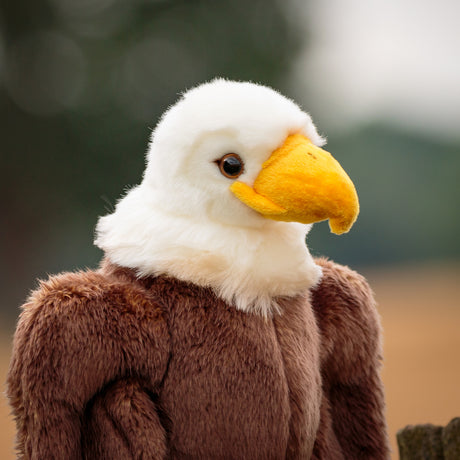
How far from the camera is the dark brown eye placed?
66cm

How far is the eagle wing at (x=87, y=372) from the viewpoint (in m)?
0.62

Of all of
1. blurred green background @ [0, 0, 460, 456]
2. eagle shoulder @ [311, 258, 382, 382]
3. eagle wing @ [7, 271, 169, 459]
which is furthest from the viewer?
blurred green background @ [0, 0, 460, 456]

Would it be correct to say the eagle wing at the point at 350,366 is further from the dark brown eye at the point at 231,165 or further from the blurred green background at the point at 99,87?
the blurred green background at the point at 99,87

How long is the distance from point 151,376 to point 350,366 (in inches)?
10.7

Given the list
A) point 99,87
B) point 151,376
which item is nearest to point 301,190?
point 151,376

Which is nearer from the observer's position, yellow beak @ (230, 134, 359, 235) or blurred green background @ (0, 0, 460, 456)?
yellow beak @ (230, 134, 359, 235)

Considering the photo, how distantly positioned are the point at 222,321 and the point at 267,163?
166 millimetres

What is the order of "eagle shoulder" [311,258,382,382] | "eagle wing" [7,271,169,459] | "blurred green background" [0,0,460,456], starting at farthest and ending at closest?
"blurred green background" [0,0,460,456], "eagle shoulder" [311,258,382,382], "eagle wing" [7,271,169,459]

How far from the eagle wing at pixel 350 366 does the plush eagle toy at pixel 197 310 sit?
91 mm

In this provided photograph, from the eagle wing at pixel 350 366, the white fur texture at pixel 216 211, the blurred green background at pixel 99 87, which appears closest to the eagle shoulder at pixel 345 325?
the eagle wing at pixel 350 366

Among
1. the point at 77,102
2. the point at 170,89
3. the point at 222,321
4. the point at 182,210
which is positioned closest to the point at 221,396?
the point at 222,321

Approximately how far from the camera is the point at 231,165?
0.66 meters

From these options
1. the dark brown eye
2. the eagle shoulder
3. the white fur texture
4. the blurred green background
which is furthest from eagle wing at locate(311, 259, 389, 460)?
the blurred green background

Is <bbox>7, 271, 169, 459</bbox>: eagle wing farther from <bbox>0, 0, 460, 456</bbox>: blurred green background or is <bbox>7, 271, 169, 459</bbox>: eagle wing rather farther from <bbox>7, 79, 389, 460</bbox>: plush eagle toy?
<bbox>0, 0, 460, 456</bbox>: blurred green background
